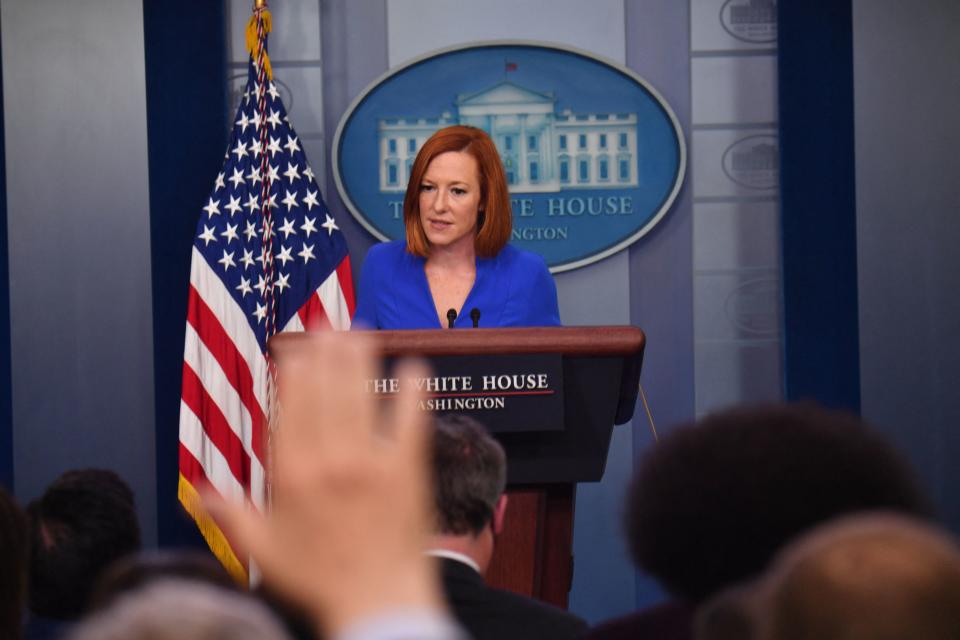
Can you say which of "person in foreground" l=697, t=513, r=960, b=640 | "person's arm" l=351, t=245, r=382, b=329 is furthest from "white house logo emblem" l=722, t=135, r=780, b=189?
"person in foreground" l=697, t=513, r=960, b=640

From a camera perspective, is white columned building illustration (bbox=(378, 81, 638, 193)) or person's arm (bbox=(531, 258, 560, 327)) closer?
person's arm (bbox=(531, 258, 560, 327))

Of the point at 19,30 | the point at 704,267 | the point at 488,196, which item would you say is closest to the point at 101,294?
the point at 19,30

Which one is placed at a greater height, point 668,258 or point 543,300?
point 668,258

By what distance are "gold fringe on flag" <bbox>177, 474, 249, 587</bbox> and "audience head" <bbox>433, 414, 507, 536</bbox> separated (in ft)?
9.06

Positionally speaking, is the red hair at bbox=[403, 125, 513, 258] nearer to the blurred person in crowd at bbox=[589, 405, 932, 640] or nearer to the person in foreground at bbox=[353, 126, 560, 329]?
the person in foreground at bbox=[353, 126, 560, 329]

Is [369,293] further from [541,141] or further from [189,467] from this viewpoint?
[541,141]

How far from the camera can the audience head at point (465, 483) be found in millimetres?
1981

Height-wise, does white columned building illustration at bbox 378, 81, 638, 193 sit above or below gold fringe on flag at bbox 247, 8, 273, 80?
below

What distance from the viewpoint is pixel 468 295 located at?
3.46 meters

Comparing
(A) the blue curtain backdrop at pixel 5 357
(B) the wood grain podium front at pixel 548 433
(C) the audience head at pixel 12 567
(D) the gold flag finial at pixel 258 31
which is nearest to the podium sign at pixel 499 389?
(B) the wood grain podium front at pixel 548 433

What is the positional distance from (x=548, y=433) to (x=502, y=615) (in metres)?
0.92

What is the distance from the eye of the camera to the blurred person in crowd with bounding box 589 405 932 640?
4.15ft

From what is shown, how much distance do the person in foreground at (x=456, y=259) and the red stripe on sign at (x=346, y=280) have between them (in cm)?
117

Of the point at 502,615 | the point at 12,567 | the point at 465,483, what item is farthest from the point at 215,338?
the point at 12,567
